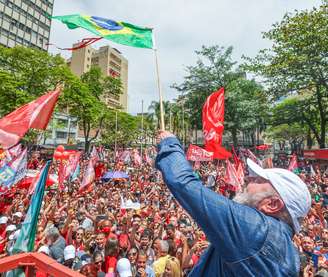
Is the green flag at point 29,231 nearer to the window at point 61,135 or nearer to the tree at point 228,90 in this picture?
the tree at point 228,90

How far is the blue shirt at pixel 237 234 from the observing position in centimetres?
107

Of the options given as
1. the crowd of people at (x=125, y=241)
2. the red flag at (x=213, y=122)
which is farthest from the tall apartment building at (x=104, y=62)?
the crowd of people at (x=125, y=241)

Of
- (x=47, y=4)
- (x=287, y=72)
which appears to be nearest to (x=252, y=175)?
(x=287, y=72)

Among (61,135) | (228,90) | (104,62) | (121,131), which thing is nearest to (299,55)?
(228,90)

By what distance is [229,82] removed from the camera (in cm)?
3481

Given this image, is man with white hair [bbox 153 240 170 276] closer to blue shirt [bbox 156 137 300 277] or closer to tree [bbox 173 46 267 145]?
blue shirt [bbox 156 137 300 277]

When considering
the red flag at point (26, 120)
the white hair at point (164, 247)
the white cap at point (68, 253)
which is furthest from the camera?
the red flag at point (26, 120)

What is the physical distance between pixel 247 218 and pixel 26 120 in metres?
5.24

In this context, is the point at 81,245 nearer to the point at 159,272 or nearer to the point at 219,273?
the point at 159,272

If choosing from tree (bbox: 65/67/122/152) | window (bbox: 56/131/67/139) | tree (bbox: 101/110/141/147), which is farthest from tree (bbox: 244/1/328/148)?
window (bbox: 56/131/67/139)

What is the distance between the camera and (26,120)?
5.34m

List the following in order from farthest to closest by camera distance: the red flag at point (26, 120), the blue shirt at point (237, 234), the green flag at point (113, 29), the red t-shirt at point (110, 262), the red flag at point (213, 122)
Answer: the red flag at point (213, 122)
the red flag at point (26, 120)
the red t-shirt at point (110, 262)
the green flag at point (113, 29)
the blue shirt at point (237, 234)

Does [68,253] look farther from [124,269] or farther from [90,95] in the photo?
[90,95]

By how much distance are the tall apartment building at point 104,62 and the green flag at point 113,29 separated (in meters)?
67.9
